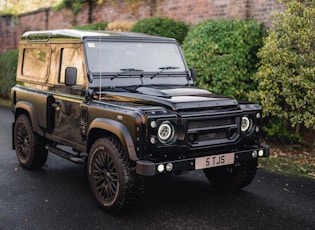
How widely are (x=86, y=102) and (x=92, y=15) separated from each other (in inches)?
439

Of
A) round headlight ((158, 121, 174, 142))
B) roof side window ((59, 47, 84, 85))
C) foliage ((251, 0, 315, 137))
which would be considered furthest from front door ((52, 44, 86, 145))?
foliage ((251, 0, 315, 137))

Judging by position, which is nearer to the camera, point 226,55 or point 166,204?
point 166,204

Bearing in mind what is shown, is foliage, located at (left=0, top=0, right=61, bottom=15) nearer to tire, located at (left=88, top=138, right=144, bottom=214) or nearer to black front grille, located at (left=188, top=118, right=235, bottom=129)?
tire, located at (left=88, top=138, right=144, bottom=214)

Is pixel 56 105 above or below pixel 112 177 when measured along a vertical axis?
Answer: above

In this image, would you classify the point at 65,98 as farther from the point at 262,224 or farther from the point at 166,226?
the point at 262,224

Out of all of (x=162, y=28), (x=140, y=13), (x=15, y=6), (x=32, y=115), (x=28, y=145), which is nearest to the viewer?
(x=32, y=115)

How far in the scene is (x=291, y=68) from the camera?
25.7 feet

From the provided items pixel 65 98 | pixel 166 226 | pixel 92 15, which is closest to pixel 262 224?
pixel 166 226

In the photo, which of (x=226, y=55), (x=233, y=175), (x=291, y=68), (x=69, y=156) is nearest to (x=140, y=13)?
(x=226, y=55)

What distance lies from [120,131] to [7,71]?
42.0 ft

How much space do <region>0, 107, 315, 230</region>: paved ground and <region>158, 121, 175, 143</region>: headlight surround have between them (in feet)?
2.88

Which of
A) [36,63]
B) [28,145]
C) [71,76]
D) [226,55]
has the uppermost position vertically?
[226,55]

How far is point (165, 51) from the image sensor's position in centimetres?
607

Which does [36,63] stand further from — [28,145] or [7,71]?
[7,71]
